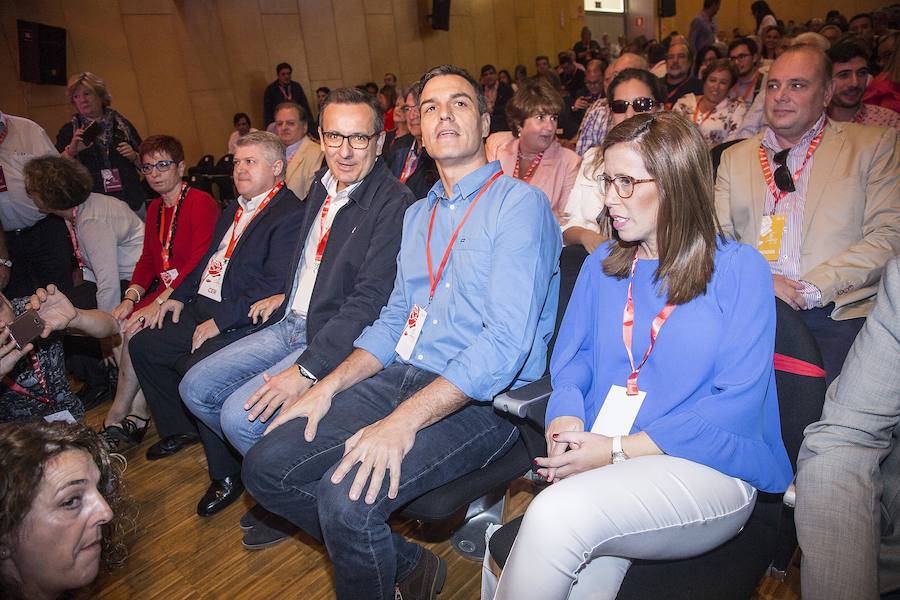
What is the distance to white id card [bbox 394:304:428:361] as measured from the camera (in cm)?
186

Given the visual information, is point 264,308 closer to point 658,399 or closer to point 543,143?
point 543,143

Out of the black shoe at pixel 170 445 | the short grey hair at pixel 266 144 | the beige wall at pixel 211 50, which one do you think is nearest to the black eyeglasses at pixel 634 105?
the short grey hair at pixel 266 144

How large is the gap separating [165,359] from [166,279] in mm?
586

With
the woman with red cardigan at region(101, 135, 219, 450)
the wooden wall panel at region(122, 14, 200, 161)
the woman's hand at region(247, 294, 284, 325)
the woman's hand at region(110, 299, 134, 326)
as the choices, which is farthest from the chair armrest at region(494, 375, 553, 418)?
the wooden wall panel at region(122, 14, 200, 161)

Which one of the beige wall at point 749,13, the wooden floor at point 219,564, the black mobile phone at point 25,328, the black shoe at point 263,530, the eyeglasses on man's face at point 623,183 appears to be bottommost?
the wooden floor at point 219,564

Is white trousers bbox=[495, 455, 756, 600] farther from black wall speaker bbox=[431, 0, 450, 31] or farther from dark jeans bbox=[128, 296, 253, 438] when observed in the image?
black wall speaker bbox=[431, 0, 450, 31]

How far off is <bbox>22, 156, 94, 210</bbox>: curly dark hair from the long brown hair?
10.1ft

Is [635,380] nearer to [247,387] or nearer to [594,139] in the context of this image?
[247,387]

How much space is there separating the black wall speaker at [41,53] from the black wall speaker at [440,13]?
6.16 m

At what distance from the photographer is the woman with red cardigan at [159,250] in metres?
2.98

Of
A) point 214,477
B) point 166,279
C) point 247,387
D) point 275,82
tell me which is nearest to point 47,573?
point 247,387

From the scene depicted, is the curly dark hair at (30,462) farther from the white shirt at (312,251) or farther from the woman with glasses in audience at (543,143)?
the woman with glasses in audience at (543,143)

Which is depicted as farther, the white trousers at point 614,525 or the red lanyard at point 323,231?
the red lanyard at point 323,231

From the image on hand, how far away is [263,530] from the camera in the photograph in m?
2.21
